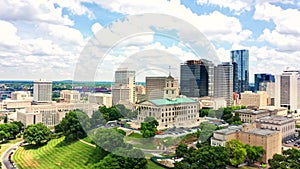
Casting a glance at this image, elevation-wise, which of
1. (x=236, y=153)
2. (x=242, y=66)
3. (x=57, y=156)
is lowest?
(x=57, y=156)

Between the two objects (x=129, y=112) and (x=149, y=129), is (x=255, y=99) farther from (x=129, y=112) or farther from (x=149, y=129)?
(x=149, y=129)

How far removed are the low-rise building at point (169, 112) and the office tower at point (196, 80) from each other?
1075 millimetres

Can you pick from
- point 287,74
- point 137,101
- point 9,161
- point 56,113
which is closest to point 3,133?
point 9,161

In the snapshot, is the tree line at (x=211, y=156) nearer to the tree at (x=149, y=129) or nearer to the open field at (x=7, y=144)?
the tree at (x=149, y=129)

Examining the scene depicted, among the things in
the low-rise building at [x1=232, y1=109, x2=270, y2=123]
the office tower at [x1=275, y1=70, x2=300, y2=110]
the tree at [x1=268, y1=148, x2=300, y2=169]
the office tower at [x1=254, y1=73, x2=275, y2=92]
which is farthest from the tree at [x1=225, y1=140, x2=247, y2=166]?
the office tower at [x1=254, y1=73, x2=275, y2=92]

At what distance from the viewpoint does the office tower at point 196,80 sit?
11377 millimetres

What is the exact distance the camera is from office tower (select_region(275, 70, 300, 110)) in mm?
25109

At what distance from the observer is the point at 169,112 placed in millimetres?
10914

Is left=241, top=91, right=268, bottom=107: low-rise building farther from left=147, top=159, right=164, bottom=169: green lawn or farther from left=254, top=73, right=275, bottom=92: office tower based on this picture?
left=147, top=159, right=164, bottom=169: green lawn

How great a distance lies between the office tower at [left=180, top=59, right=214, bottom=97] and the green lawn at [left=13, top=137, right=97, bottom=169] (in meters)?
4.55

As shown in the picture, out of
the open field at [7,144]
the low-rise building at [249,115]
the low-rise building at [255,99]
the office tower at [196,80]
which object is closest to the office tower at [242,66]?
the low-rise building at [255,99]

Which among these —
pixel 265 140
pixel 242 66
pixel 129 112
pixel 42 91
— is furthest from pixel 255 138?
pixel 242 66

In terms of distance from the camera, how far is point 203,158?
7.66 metres

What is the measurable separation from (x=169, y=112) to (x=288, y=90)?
62.3ft
